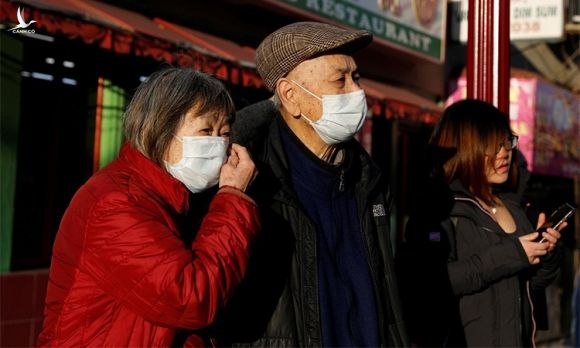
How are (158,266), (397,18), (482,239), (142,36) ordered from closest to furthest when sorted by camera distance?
(158,266)
(482,239)
(142,36)
(397,18)

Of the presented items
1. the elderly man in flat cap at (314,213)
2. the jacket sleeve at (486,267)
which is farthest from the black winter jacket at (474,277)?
the elderly man in flat cap at (314,213)

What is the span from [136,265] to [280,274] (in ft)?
1.82

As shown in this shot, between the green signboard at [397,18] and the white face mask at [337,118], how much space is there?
20.0ft

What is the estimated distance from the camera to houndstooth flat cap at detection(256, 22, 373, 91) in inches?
105

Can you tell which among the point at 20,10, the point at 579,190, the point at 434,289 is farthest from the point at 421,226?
the point at 579,190

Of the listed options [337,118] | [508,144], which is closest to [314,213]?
[337,118]

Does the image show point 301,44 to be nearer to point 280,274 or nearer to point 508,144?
point 280,274

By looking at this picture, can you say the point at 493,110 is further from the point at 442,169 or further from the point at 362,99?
the point at 362,99

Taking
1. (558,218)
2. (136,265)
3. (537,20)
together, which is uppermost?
(537,20)

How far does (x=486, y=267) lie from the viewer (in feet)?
11.1

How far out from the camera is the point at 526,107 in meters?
12.3

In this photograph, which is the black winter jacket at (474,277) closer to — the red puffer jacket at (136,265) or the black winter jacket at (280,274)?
the black winter jacket at (280,274)

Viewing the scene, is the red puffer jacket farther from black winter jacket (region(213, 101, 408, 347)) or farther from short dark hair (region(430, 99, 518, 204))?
short dark hair (region(430, 99, 518, 204))

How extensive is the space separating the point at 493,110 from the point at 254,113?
131cm
